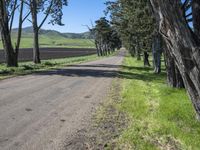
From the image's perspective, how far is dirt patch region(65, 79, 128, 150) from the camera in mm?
7172

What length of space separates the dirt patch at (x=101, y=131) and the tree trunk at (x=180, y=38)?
205 centimetres

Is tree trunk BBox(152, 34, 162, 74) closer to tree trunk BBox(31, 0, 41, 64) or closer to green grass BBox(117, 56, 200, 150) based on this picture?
green grass BBox(117, 56, 200, 150)

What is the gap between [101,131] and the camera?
27.2 feet

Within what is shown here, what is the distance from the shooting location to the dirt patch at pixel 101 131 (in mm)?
7172

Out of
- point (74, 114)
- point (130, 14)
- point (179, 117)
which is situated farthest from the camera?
point (130, 14)

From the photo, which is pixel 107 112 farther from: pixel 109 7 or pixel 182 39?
pixel 109 7

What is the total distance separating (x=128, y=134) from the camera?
7.89 metres

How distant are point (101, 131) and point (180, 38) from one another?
2.68 meters

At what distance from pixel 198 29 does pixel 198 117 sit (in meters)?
2.07

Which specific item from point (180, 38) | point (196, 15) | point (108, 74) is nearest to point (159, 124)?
point (180, 38)

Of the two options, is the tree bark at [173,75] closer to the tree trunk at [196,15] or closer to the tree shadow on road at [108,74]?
the tree shadow on road at [108,74]

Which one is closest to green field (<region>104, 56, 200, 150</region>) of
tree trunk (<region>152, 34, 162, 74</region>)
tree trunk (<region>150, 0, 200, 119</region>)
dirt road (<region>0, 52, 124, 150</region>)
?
tree trunk (<region>150, 0, 200, 119</region>)

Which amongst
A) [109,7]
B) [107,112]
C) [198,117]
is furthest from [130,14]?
[198,117]

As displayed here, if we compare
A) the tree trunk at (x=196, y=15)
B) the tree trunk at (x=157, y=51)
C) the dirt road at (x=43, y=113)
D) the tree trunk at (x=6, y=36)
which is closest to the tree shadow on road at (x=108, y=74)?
the tree trunk at (x=157, y=51)
